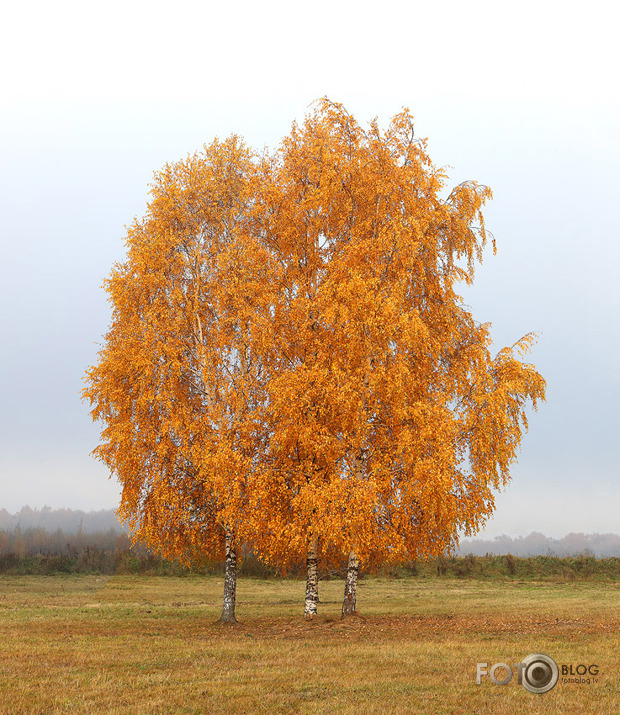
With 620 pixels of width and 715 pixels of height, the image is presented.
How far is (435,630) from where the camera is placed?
20.3m

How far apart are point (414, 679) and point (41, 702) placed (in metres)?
6.76

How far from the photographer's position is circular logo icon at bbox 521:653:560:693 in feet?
39.0

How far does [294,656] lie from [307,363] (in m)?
9.42

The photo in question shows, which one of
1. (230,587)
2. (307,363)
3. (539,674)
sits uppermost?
(307,363)

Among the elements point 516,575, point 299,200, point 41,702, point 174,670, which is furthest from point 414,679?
point 516,575

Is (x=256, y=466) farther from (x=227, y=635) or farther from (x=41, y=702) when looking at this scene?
(x=41, y=702)
